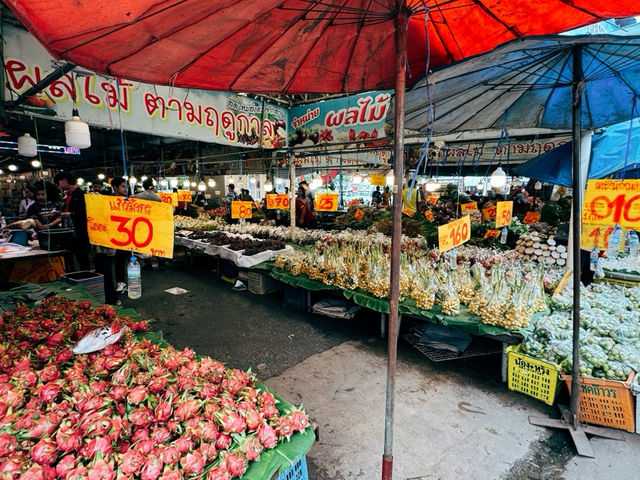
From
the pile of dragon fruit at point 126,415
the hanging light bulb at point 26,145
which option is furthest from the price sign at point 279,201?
the pile of dragon fruit at point 126,415

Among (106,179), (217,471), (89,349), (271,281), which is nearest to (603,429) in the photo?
(217,471)

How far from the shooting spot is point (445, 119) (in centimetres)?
391

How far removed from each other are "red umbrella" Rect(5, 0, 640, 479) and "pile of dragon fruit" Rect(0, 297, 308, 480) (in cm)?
81

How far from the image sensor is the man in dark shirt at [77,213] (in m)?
5.43

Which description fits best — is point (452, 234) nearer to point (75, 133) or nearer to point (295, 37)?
point (295, 37)

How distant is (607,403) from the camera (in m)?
2.83

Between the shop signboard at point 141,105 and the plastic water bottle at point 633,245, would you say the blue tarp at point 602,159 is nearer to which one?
the plastic water bottle at point 633,245

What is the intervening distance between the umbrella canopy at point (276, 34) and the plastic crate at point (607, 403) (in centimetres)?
295

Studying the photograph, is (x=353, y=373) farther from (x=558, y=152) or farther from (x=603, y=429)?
(x=558, y=152)

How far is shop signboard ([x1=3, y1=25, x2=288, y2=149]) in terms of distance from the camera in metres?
5.47

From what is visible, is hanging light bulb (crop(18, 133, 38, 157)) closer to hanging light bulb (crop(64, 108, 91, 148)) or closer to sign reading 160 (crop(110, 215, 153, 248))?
hanging light bulb (crop(64, 108, 91, 148))

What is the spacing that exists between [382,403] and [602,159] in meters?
4.80

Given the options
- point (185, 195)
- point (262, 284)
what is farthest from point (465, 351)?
point (185, 195)

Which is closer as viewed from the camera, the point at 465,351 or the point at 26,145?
the point at 465,351
